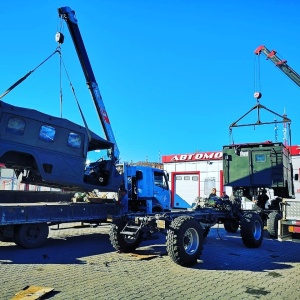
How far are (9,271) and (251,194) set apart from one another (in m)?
11.2

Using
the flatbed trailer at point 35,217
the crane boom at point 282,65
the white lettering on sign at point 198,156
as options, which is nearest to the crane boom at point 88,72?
the flatbed trailer at point 35,217

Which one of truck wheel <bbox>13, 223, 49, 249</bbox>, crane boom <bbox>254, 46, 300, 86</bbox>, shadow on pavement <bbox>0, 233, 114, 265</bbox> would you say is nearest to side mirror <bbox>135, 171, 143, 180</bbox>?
shadow on pavement <bbox>0, 233, 114, 265</bbox>

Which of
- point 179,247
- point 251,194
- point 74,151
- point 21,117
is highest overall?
point 21,117

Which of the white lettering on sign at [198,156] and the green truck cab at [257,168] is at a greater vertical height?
the white lettering on sign at [198,156]

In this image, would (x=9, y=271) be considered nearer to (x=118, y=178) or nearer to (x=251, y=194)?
(x=118, y=178)

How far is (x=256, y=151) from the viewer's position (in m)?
15.0

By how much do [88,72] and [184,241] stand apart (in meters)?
8.47

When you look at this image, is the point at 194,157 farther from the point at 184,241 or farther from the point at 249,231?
the point at 184,241

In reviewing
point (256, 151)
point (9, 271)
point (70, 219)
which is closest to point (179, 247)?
point (9, 271)

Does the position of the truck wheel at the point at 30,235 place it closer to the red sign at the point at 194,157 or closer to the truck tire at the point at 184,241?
the truck tire at the point at 184,241

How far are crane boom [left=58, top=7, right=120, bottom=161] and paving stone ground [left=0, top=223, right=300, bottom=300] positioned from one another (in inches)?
192

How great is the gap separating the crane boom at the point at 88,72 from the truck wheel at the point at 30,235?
406 centimetres

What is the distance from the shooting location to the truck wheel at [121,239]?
8.84m

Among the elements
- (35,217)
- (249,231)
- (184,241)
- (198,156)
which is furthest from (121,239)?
(198,156)
